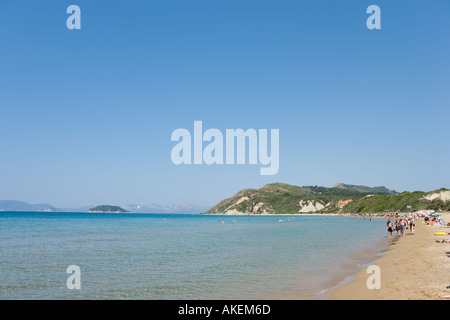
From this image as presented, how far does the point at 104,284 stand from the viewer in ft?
58.2

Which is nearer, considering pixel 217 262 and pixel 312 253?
pixel 217 262

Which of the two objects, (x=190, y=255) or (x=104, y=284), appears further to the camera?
(x=190, y=255)

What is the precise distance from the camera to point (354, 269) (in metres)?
21.6

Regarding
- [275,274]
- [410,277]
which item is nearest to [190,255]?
[275,274]
